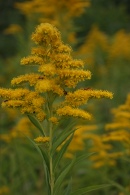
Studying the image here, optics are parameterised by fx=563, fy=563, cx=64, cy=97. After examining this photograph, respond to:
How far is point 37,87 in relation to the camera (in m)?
2.58

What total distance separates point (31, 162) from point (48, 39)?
2.00m

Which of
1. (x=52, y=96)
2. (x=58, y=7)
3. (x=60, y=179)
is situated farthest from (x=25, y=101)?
(x=58, y=7)

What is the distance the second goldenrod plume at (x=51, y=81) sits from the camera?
2635 millimetres

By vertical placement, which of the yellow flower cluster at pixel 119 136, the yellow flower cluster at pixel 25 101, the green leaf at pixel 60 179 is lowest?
the green leaf at pixel 60 179

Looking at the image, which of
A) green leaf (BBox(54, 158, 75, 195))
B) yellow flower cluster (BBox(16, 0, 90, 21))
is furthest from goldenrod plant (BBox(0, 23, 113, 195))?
yellow flower cluster (BBox(16, 0, 90, 21))

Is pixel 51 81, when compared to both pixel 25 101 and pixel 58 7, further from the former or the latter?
pixel 58 7

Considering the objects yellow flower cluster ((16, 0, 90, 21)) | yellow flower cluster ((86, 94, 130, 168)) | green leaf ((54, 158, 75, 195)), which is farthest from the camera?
yellow flower cluster ((16, 0, 90, 21))

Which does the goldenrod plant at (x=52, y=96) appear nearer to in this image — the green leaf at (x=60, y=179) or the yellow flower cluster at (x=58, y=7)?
the green leaf at (x=60, y=179)

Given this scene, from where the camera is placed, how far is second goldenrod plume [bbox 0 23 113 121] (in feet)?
8.64

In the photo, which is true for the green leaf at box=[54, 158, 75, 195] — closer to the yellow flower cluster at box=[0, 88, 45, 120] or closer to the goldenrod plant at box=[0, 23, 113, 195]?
the goldenrod plant at box=[0, 23, 113, 195]

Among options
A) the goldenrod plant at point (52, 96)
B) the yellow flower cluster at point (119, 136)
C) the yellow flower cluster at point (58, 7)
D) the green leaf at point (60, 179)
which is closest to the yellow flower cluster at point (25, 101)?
the goldenrod plant at point (52, 96)

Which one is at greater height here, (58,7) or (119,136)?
(58,7)

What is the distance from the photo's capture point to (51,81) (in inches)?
104

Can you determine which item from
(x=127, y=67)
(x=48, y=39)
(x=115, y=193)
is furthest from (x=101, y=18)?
(x=48, y=39)
